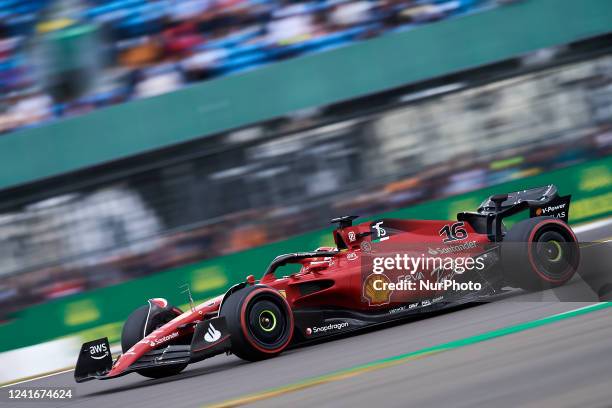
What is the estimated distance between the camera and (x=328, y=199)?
13.7m

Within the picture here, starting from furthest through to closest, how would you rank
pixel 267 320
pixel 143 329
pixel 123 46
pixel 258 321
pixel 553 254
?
pixel 123 46, pixel 553 254, pixel 143 329, pixel 267 320, pixel 258 321

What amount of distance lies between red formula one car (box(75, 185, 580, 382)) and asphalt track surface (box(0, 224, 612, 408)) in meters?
0.15

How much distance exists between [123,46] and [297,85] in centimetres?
252

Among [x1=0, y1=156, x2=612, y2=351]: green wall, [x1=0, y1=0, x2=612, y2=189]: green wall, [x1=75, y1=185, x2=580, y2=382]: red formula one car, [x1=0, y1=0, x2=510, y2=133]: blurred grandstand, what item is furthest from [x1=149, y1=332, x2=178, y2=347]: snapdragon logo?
[x1=0, y1=0, x2=510, y2=133]: blurred grandstand

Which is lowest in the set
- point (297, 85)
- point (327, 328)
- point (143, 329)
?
point (327, 328)

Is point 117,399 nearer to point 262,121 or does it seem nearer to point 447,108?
point 262,121

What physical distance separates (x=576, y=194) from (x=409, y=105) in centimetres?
278

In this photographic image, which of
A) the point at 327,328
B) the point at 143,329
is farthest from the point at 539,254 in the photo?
the point at 143,329

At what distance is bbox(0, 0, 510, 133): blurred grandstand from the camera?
527 inches

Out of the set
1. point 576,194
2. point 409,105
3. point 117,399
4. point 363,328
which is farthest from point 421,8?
point 117,399

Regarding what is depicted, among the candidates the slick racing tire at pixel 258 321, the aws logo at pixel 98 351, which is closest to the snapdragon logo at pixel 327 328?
the slick racing tire at pixel 258 321

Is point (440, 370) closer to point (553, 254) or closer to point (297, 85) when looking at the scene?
point (553, 254)

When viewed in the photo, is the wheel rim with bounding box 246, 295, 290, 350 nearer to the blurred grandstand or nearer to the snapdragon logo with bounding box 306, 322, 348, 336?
the snapdragon logo with bounding box 306, 322, 348, 336

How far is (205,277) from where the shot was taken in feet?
41.8
